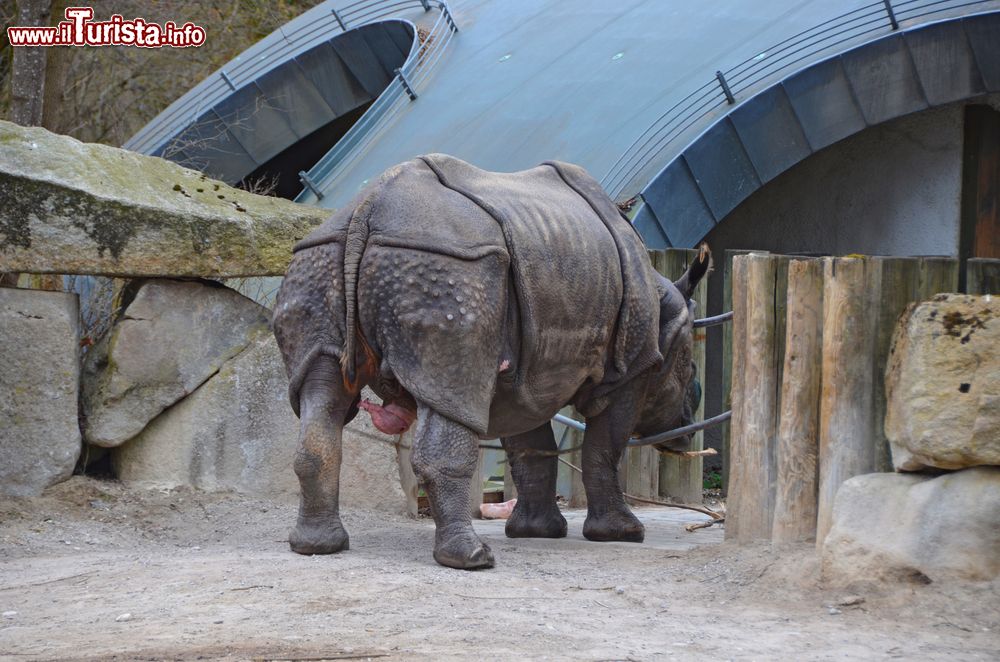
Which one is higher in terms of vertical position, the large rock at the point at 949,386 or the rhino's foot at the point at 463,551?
the large rock at the point at 949,386

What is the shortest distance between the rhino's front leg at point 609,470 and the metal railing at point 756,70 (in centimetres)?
389

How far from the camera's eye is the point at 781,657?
420cm

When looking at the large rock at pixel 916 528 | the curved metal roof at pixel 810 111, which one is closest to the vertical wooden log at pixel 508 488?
the curved metal roof at pixel 810 111

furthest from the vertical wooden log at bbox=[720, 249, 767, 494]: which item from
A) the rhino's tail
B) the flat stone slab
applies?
the rhino's tail

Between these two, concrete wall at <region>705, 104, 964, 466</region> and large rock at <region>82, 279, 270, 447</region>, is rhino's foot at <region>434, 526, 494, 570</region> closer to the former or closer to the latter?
large rock at <region>82, 279, 270, 447</region>

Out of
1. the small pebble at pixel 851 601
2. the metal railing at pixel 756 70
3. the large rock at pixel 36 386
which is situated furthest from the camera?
the metal railing at pixel 756 70

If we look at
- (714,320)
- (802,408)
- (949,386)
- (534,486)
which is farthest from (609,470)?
(949,386)

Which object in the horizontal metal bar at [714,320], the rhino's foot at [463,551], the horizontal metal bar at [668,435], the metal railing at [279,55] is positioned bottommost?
the rhino's foot at [463,551]

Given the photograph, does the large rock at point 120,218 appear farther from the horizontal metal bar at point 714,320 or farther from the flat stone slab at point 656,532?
the horizontal metal bar at point 714,320

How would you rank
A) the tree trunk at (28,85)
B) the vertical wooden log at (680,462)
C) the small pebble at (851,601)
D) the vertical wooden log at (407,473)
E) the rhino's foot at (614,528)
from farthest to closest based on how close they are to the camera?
the tree trunk at (28,85) → the vertical wooden log at (680,462) → the vertical wooden log at (407,473) → the rhino's foot at (614,528) → the small pebble at (851,601)

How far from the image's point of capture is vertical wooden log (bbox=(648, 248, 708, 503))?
351 inches

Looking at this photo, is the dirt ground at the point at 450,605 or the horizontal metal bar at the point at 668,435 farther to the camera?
the horizontal metal bar at the point at 668,435

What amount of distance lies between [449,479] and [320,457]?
0.57 metres

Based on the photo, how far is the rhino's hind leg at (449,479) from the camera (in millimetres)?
5711
